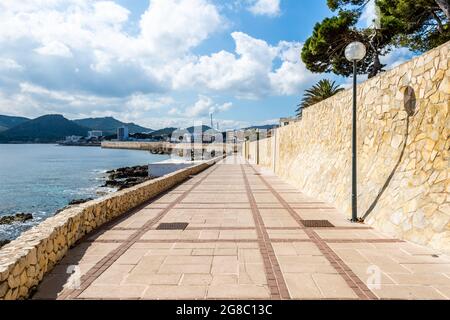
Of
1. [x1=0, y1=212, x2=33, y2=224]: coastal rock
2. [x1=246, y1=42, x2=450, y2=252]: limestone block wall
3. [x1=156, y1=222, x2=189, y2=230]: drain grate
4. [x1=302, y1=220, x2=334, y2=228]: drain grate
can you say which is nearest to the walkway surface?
[x1=302, y1=220, x2=334, y2=228]: drain grate

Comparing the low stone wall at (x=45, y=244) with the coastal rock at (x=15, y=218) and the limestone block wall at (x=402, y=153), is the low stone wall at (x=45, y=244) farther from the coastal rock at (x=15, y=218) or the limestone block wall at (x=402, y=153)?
the coastal rock at (x=15, y=218)

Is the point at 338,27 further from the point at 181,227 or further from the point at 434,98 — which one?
the point at 181,227

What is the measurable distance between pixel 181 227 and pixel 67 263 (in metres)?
2.59

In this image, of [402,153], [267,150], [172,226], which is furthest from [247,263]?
[267,150]

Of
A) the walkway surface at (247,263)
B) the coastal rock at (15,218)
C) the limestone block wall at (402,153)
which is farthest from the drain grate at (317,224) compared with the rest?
the coastal rock at (15,218)

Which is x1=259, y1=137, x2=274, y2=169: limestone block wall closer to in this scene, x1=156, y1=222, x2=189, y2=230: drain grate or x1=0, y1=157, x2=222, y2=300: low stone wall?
x1=0, y1=157, x2=222, y2=300: low stone wall

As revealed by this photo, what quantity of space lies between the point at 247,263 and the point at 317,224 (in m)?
2.97

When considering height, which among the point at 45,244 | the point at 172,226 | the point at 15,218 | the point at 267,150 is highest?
the point at 267,150

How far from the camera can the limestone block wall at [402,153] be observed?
17.6ft

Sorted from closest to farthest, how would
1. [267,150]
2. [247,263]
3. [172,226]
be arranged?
1. [247,263]
2. [172,226]
3. [267,150]

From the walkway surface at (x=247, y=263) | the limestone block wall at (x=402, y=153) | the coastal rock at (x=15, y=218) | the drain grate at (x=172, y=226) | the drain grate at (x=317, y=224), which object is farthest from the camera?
the coastal rock at (x=15, y=218)

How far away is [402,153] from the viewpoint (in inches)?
259

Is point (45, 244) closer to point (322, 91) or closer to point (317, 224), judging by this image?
point (317, 224)

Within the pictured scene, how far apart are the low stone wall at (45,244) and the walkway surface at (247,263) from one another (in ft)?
0.62
